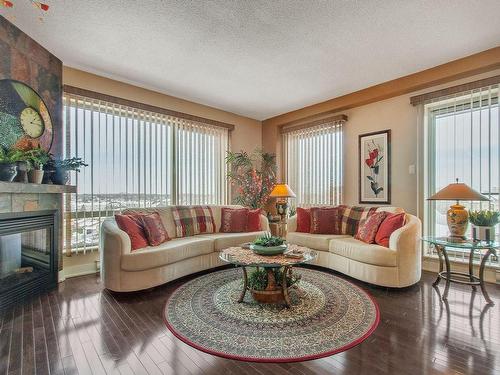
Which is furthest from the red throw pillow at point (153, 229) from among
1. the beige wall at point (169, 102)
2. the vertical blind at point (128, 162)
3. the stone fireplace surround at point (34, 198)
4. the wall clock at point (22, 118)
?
the beige wall at point (169, 102)

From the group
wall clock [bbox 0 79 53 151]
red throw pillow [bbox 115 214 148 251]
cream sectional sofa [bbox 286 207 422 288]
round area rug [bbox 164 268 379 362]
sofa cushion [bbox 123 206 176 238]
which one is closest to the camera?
round area rug [bbox 164 268 379 362]

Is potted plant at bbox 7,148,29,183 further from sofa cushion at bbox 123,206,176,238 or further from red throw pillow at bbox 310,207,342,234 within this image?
red throw pillow at bbox 310,207,342,234

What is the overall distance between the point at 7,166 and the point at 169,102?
256 cm

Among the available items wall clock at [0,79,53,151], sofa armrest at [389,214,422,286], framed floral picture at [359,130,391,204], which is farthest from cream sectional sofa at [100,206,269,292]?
framed floral picture at [359,130,391,204]

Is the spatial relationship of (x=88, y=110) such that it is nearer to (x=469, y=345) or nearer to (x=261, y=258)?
(x=261, y=258)

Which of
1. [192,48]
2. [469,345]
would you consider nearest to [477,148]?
[469,345]

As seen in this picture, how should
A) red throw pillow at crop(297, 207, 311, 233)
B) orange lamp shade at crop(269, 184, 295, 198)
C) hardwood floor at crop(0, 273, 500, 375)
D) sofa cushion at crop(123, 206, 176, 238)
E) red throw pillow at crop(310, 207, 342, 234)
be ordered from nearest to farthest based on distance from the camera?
hardwood floor at crop(0, 273, 500, 375), sofa cushion at crop(123, 206, 176, 238), red throw pillow at crop(310, 207, 342, 234), red throw pillow at crop(297, 207, 311, 233), orange lamp shade at crop(269, 184, 295, 198)

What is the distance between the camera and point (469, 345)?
6.09 feet

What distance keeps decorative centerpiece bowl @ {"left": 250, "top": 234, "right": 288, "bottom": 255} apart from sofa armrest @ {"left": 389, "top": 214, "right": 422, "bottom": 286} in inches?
51.2

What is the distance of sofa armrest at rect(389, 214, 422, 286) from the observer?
2873mm

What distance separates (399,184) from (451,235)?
4.12 ft

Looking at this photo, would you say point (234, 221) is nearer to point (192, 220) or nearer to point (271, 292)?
point (192, 220)

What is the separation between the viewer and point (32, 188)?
2.66m

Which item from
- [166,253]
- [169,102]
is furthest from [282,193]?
[169,102]
